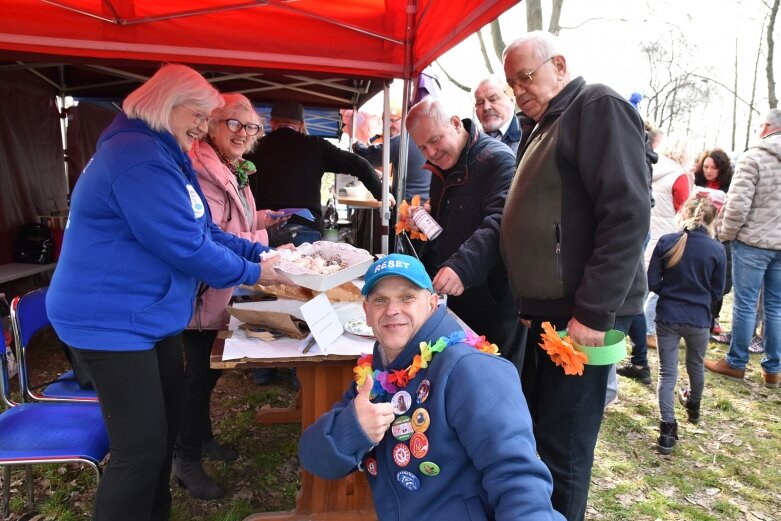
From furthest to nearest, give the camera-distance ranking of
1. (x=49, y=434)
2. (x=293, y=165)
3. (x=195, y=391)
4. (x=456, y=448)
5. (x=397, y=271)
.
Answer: (x=293, y=165)
(x=195, y=391)
(x=49, y=434)
(x=397, y=271)
(x=456, y=448)

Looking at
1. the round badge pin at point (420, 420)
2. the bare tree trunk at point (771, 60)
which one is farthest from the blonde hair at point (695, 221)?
the bare tree trunk at point (771, 60)

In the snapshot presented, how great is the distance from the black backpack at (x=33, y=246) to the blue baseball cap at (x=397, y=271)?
15.2 feet

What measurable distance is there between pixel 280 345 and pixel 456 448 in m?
0.86

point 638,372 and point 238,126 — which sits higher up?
point 238,126

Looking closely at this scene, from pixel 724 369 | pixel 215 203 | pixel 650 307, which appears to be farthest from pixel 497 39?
pixel 215 203

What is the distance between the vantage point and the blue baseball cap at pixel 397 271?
1.31 metres

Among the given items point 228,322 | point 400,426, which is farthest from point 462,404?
point 228,322

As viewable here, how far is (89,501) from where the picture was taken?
2.33 metres

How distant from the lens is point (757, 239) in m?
3.75

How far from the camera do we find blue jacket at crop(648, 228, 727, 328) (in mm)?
2996

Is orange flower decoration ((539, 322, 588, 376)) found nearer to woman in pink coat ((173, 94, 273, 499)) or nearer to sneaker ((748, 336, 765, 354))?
woman in pink coat ((173, 94, 273, 499))

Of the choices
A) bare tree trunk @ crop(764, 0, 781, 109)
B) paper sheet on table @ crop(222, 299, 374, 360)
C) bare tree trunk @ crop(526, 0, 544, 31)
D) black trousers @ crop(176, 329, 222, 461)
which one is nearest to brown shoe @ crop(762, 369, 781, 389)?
paper sheet on table @ crop(222, 299, 374, 360)

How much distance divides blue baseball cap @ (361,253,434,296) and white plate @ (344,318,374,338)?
1.81 feet

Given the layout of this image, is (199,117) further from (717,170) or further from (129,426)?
(717,170)
